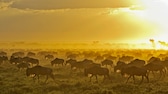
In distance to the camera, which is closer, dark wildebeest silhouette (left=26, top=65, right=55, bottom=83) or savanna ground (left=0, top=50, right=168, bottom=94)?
savanna ground (left=0, top=50, right=168, bottom=94)

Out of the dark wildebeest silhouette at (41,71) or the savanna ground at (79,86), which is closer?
the savanna ground at (79,86)

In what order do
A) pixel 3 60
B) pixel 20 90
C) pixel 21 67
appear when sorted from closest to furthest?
pixel 20 90 → pixel 21 67 → pixel 3 60

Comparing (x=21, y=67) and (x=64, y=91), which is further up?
(x=21, y=67)

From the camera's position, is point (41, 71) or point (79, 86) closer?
point (79, 86)

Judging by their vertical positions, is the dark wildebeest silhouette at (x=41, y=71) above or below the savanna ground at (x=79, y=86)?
above

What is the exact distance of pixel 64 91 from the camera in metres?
21.8

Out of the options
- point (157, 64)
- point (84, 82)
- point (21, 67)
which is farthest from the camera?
point (21, 67)

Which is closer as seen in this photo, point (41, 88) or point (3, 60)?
point (41, 88)

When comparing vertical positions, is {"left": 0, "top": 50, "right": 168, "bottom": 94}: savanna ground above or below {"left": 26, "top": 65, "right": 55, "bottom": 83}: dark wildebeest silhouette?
below

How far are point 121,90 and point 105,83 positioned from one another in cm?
343

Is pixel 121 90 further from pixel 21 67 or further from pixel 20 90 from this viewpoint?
pixel 21 67

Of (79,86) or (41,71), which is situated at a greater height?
(41,71)

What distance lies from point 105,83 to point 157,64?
560 centimetres

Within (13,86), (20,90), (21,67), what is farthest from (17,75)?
(20,90)
